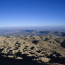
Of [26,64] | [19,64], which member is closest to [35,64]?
[26,64]

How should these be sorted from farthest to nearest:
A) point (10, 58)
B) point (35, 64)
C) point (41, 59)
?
point (10, 58)
point (41, 59)
point (35, 64)

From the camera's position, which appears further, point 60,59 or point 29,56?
point 29,56

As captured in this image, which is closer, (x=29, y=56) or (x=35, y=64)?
(x=35, y=64)

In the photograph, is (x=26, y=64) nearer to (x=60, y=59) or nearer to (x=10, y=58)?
(x=10, y=58)

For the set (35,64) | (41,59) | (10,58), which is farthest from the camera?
(10,58)

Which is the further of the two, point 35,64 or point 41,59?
point 41,59

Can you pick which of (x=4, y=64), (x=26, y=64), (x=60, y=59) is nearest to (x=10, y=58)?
(x=4, y=64)

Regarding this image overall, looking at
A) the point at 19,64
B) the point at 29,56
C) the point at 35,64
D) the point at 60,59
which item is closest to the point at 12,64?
the point at 19,64

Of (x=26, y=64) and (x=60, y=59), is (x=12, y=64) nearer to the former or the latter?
(x=26, y=64)

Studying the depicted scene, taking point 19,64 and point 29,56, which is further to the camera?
point 29,56

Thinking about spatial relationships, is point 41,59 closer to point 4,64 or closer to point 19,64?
point 19,64
